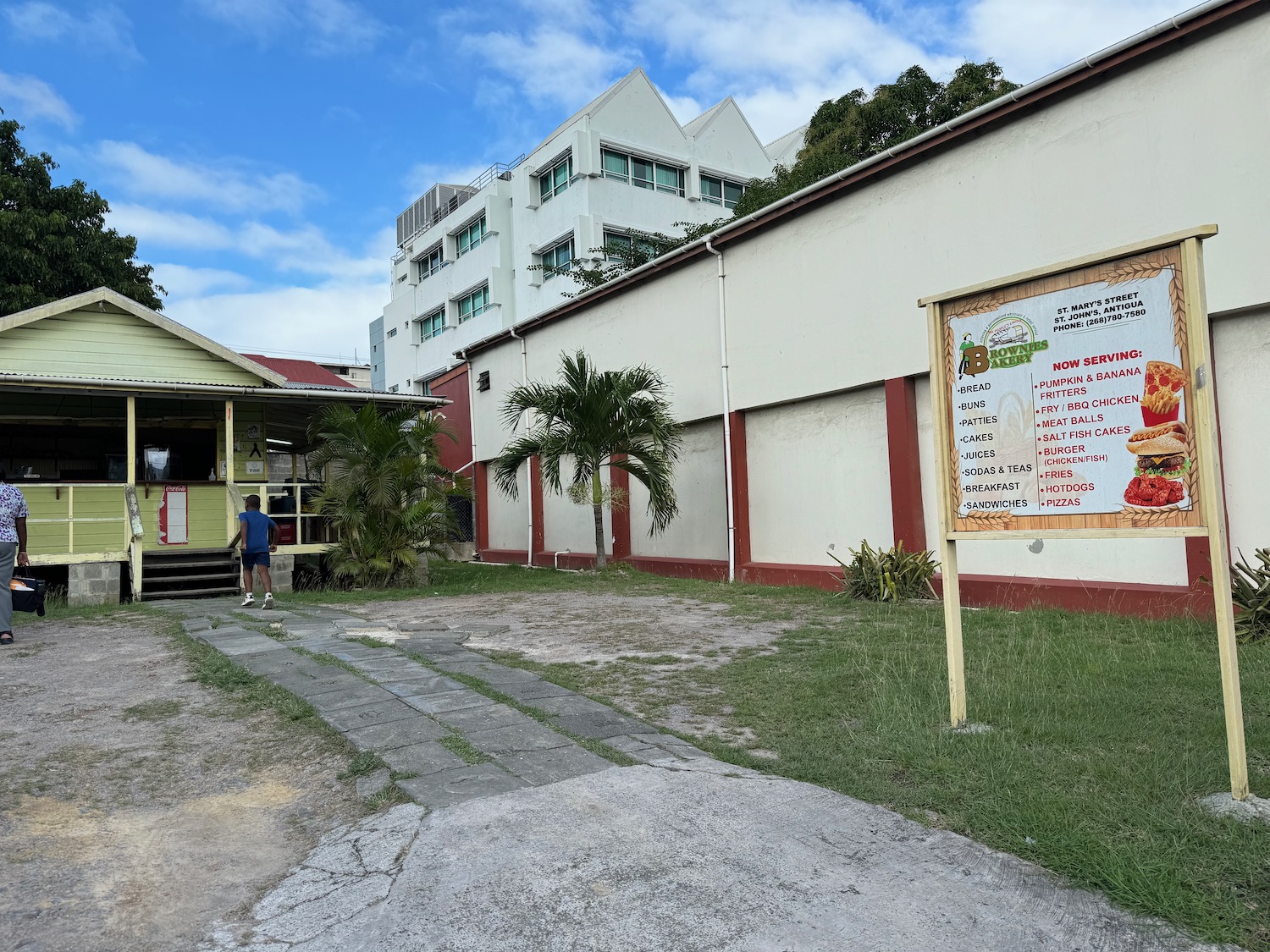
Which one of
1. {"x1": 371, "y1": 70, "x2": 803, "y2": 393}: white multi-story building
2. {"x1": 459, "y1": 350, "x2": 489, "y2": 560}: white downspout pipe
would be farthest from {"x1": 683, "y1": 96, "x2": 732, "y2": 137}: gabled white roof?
{"x1": 459, "y1": 350, "x2": 489, "y2": 560}: white downspout pipe

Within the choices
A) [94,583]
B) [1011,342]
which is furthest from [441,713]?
[94,583]

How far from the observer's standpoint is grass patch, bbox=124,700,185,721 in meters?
5.23

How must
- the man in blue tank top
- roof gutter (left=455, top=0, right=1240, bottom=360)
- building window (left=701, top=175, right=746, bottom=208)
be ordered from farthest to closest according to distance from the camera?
building window (left=701, top=175, right=746, bottom=208) → the man in blue tank top → roof gutter (left=455, top=0, right=1240, bottom=360)

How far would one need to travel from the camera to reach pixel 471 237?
37250 millimetres

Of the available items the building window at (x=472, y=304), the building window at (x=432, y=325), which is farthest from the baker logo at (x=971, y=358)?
the building window at (x=432, y=325)

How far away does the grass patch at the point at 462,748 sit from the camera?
13.5ft

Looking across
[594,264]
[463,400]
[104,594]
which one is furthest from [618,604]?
[594,264]

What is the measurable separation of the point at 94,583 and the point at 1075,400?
486 inches

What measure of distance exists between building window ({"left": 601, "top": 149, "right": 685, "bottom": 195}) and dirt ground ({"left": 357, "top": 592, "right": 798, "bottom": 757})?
23040mm

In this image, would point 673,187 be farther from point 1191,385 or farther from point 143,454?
point 1191,385

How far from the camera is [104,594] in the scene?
1216 centimetres

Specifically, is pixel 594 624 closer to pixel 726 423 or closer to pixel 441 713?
pixel 441 713

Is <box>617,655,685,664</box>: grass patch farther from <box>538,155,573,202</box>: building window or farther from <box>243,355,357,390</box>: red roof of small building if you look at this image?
<box>538,155,573,202</box>: building window

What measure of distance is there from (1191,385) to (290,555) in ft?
40.5
